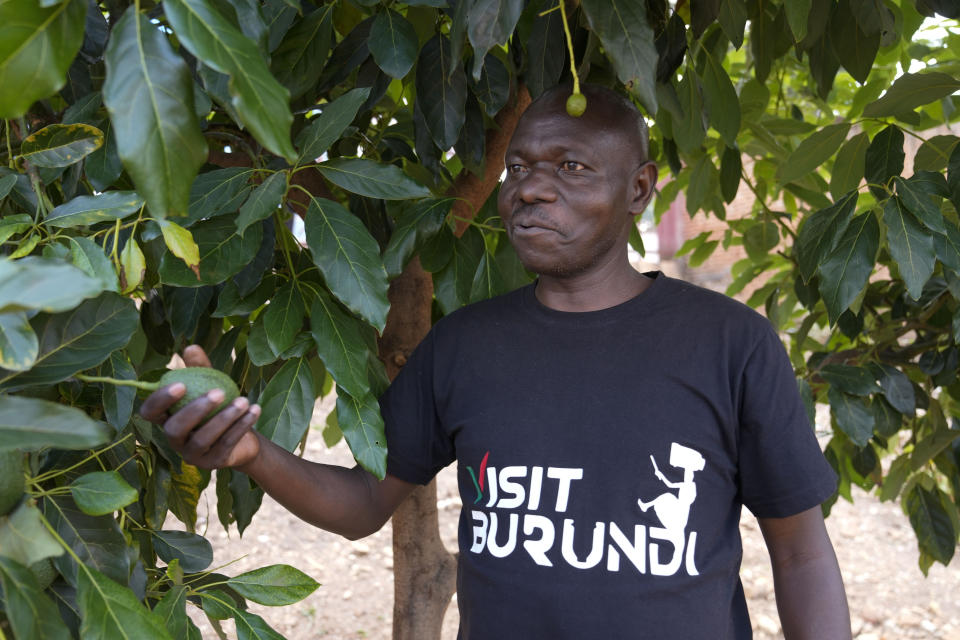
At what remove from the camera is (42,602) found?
91 centimetres

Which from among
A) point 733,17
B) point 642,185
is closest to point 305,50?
point 642,185

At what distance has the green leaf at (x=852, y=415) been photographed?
222 centimetres

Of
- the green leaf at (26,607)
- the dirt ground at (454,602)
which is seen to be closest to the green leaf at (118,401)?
the green leaf at (26,607)

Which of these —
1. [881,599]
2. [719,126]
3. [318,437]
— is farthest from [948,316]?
[318,437]

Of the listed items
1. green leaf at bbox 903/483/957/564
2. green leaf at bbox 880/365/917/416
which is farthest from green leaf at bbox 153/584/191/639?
green leaf at bbox 903/483/957/564

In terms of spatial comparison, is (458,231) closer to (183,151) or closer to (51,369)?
(51,369)

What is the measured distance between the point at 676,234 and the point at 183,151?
1243cm

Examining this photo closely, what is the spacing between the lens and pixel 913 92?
6.15 ft

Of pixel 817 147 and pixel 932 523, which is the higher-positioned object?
pixel 817 147

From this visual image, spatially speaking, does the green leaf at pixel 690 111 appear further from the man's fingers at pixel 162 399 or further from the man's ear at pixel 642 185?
the man's fingers at pixel 162 399

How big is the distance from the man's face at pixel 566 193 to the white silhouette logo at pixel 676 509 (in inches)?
14.7

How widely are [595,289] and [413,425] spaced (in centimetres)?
42

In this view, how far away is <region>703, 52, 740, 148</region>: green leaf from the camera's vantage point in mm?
2232

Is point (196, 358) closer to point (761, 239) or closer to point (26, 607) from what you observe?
point (26, 607)
